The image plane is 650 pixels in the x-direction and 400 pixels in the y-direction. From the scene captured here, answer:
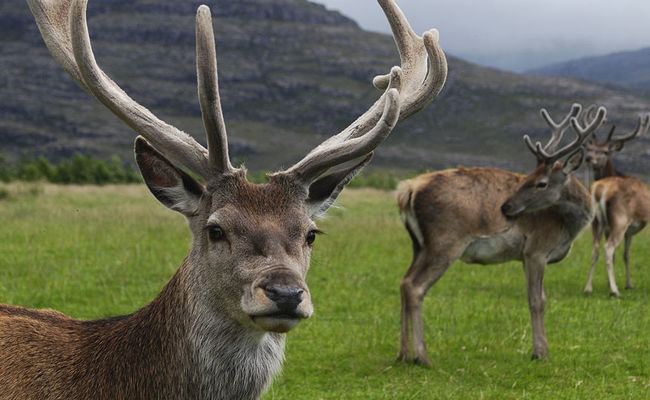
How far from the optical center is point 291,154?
106 metres

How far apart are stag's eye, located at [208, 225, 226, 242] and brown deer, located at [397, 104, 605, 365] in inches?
175

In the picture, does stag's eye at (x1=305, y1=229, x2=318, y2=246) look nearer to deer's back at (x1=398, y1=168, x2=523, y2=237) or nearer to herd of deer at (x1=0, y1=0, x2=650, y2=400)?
herd of deer at (x1=0, y1=0, x2=650, y2=400)

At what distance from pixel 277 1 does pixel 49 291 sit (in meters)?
170

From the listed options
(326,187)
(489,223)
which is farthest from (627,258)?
(326,187)

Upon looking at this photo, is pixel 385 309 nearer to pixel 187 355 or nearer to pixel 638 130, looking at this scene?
pixel 187 355

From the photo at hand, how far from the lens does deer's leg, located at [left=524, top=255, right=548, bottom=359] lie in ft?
27.7

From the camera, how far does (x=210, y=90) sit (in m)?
3.93

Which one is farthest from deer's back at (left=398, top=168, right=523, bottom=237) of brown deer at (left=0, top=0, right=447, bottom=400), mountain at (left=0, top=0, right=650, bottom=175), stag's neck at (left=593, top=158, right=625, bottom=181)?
mountain at (left=0, top=0, right=650, bottom=175)

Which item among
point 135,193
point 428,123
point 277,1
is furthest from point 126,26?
point 135,193

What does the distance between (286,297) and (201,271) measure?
694 millimetres

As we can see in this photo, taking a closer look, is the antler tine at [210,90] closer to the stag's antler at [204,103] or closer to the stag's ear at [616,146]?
the stag's antler at [204,103]

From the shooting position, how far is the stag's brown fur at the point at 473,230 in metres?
8.29

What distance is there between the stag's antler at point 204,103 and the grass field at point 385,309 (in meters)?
0.56

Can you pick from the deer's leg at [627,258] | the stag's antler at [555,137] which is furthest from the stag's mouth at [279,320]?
the deer's leg at [627,258]
